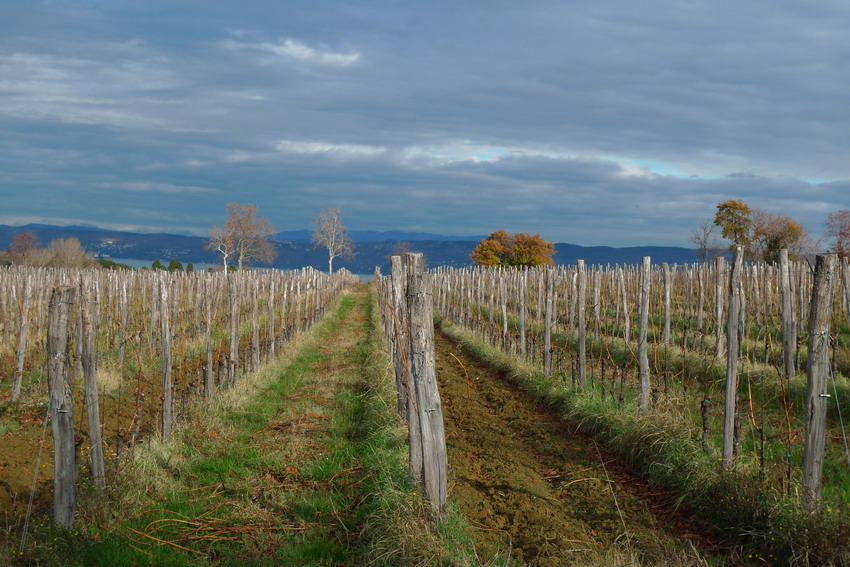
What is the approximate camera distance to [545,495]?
5.49 m

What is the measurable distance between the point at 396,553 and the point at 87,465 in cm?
354

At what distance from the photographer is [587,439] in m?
7.24

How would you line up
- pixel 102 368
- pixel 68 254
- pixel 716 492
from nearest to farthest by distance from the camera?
pixel 716 492
pixel 102 368
pixel 68 254

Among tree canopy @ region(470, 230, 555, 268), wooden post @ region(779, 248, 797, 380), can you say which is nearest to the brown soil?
wooden post @ region(779, 248, 797, 380)

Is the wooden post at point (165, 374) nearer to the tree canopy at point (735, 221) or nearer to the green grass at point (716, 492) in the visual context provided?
the green grass at point (716, 492)

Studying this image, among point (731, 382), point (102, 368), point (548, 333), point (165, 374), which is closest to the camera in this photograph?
point (731, 382)

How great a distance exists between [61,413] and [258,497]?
67.1 inches

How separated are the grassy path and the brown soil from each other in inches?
26.0

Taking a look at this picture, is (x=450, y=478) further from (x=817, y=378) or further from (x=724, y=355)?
(x=724, y=355)

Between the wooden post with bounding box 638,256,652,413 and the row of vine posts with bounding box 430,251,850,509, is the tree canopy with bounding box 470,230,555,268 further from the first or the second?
the wooden post with bounding box 638,256,652,413

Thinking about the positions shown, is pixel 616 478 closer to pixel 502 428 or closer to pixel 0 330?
pixel 502 428

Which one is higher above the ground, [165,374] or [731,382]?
[731,382]

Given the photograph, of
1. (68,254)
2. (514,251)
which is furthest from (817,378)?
(514,251)

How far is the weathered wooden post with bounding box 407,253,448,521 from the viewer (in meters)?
4.64
